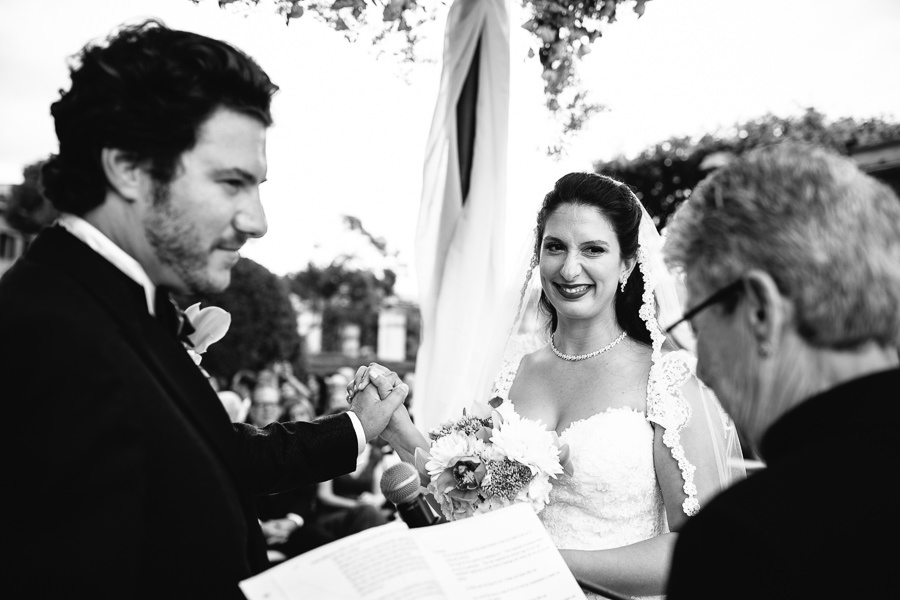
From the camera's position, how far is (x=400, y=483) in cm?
197

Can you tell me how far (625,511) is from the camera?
9.34 feet

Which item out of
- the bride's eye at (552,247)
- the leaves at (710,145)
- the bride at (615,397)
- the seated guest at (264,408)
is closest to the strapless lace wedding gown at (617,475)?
the bride at (615,397)

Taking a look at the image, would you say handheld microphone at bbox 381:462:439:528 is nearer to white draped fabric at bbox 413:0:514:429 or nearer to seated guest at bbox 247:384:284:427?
white draped fabric at bbox 413:0:514:429

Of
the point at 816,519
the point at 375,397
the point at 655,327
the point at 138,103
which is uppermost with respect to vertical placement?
the point at 138,103

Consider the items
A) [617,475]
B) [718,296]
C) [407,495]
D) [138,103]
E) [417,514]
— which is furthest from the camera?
[617,475]

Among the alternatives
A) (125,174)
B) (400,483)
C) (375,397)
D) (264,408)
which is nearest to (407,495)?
(400,483)

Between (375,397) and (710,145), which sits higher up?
(710,145)

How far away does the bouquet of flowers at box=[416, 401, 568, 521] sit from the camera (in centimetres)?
261

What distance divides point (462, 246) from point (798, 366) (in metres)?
2.40

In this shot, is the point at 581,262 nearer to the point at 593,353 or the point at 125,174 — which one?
the point at 593,353

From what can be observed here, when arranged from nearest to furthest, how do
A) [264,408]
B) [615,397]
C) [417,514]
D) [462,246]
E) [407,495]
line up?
[417,514]
[407,495]
[615,397]
[462,246]
[264,408]

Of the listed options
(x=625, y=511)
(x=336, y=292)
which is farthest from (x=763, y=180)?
(x=336, y=292)

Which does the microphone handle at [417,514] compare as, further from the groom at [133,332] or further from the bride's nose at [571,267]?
the bride's nose at [571,267]

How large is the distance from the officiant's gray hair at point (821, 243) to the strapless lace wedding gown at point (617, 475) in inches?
64.6
